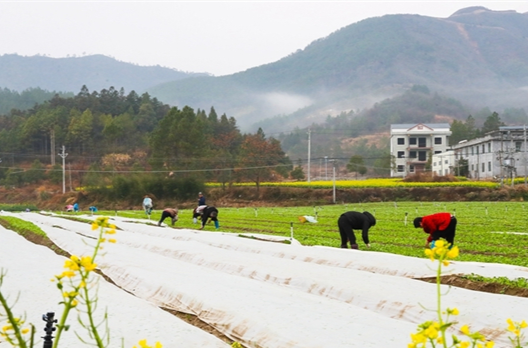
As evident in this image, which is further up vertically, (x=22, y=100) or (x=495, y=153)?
(x=22, y=100)

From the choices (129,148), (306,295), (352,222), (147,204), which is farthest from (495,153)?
(306,295)

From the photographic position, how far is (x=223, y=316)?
7.94 metres

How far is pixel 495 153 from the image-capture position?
6531 cm

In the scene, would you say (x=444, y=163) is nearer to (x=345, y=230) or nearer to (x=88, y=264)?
(x=345, y=230)

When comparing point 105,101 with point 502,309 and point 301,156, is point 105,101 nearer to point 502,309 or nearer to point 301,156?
point 301,156

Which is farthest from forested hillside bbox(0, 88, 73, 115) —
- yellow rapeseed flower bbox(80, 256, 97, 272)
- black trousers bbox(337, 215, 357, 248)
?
yellow rapeseed flower bbox(80, 256, 97, 272)

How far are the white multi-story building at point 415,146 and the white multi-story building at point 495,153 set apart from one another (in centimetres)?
1504

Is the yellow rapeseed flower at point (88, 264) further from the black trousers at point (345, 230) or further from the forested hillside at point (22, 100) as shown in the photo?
the forested hillside at point (22, 100)

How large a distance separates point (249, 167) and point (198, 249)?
53.3 metres

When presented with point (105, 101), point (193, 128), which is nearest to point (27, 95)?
point (105, 101)

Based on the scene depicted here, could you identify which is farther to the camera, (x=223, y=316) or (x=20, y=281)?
(x=20, y=281)

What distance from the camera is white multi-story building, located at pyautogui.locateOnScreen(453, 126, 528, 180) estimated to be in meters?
63.1

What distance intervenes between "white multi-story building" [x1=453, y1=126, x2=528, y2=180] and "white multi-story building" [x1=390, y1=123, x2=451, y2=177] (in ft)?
49.3

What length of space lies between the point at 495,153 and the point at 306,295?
61.4 metres
